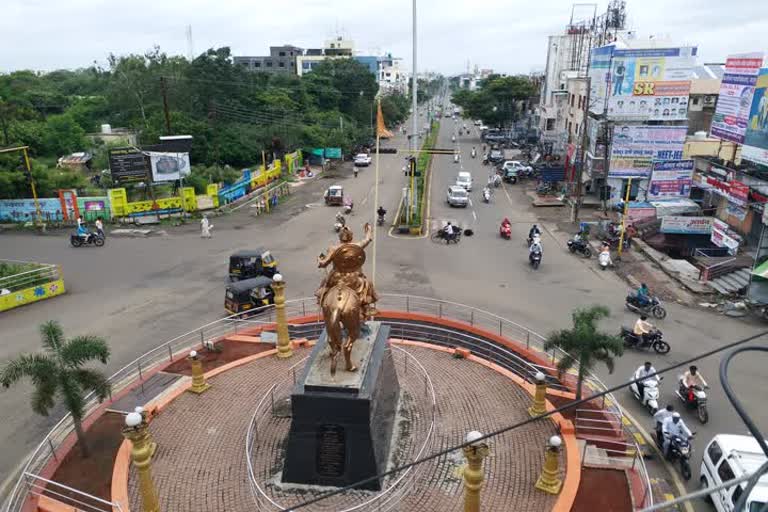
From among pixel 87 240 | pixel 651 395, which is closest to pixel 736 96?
pixel 651 395

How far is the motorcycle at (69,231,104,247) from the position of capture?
27234 mm

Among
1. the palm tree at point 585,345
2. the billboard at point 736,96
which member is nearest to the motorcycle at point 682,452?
the palm tree at point 585,345

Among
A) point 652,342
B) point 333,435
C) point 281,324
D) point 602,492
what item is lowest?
point 652,342

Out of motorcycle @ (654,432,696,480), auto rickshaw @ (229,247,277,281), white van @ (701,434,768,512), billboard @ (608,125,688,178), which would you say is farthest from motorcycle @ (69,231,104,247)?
billboard @ (608,125,688,178)

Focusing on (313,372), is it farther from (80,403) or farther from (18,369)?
(18,369)

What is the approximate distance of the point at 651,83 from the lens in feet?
115

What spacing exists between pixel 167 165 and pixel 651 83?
101 ft

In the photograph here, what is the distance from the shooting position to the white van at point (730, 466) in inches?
385

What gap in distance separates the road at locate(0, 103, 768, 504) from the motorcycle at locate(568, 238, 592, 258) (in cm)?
86

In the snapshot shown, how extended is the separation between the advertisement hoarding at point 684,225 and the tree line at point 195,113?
31960mm

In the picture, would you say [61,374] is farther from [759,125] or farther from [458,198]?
[458,198]

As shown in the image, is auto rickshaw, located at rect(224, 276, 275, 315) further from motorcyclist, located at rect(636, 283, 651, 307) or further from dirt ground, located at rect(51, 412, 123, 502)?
motorcyclist, located at rect(636, 283, 651, 307)

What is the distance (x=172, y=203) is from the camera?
110ft

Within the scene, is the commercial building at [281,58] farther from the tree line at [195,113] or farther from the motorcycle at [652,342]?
the motorcycle at [652,342]
